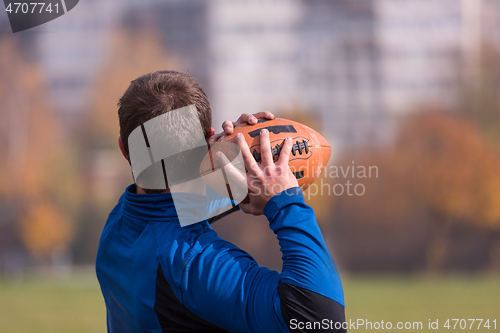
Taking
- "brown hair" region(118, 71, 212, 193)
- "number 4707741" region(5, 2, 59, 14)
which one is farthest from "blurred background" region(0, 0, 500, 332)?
"brown hair" region(118, 71, 212, 193)

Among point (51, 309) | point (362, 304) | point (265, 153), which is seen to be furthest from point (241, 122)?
point (51, 309)

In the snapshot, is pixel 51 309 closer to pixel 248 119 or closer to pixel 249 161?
pixel 248 119

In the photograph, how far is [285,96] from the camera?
42.7m

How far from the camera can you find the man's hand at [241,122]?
193 cm

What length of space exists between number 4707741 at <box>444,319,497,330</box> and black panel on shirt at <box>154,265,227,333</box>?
46.8ft

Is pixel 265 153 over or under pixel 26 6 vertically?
under

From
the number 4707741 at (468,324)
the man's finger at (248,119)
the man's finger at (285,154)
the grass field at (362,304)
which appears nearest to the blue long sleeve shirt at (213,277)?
the man's finger at (285,154)

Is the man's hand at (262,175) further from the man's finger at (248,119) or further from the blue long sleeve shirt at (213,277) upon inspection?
the man's finger at (248,119)

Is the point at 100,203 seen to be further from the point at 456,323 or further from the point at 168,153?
the point at 168,153

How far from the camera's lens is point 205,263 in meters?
1.57

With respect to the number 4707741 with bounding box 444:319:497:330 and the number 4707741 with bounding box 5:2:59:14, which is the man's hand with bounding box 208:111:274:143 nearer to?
the number 4707741 with bounding box 444:319:497:330

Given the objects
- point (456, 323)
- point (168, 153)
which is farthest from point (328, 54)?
point (168, 153)

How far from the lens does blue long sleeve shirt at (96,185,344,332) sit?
1.45m

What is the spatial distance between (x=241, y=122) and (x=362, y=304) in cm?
1753
